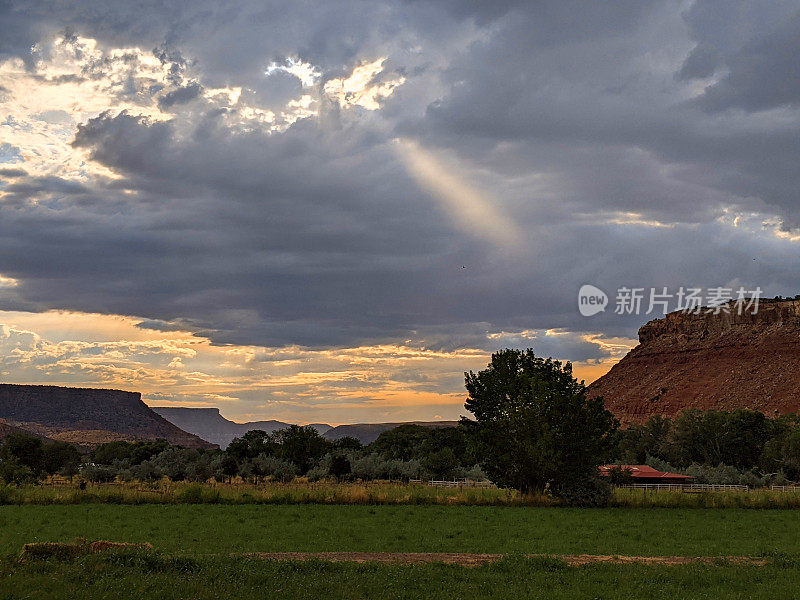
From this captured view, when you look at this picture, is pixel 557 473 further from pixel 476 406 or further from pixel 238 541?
pixel 238 541

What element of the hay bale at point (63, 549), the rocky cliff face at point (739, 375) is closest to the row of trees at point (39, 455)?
the hay bale at point (63, 549)

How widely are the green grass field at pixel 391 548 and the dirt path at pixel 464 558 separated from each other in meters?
1.05

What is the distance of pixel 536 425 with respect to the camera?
180 ft

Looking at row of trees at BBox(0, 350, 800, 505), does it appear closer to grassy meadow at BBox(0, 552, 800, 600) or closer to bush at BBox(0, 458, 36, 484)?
bush at BBox(0, 458, 36, 484)

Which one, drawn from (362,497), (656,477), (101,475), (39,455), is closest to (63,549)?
(362,497)

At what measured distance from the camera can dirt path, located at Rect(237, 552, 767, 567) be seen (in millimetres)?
23297

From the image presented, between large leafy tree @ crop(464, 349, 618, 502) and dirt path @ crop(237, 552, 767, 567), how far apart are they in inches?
1070

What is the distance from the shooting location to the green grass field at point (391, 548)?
17625 mm

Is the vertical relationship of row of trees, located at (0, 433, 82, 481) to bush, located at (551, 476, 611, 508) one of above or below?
below

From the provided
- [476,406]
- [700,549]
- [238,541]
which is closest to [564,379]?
[476,406]

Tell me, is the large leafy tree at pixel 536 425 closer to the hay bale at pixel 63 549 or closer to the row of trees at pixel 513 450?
the row of trees at pixel 513 450

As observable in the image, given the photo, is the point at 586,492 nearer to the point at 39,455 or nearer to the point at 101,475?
the point at 101,475

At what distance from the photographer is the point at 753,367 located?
175 metres

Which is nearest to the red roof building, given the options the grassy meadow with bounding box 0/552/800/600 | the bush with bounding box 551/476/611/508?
the bush with bounding box 551/476/611/508
